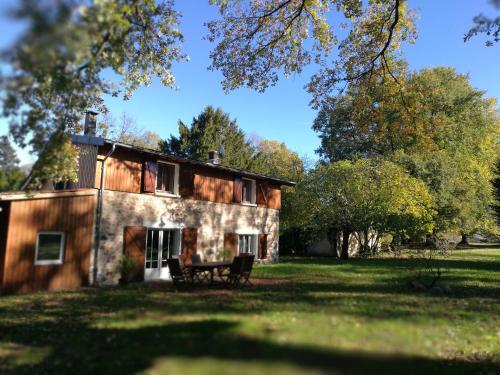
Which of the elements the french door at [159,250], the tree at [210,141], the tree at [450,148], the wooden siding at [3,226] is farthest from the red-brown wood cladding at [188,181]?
the tree at [210,141]

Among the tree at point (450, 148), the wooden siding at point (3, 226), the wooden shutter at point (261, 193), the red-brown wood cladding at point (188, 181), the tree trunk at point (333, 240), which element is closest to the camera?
the wooden siding at point (3, 226)

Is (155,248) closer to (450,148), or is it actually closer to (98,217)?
(98,217)

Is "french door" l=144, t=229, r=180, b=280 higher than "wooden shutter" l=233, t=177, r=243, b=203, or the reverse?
"wooden shutter" l=233, t=177, r=243, b=203

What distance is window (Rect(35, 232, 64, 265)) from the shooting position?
12.9 m

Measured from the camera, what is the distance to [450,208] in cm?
3103

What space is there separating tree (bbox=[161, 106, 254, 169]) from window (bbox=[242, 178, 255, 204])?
1763cm

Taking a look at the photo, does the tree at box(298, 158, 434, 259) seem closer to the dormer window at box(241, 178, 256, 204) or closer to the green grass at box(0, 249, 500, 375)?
the dormer window at box(241, 178, 256, 204)

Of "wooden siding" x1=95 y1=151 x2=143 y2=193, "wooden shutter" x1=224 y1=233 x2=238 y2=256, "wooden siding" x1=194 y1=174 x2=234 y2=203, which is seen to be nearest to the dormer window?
"wooden siding" x1=194 y1=174 x2=234 y2=203

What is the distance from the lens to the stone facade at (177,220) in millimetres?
14805

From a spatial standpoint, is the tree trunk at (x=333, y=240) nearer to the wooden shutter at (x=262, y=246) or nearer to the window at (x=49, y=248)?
the wooden shutter at (x=262, y=246)

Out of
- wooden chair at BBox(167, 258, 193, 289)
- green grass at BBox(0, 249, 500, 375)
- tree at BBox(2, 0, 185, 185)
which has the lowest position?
green grass at BBox(0, 249, 500, 375)

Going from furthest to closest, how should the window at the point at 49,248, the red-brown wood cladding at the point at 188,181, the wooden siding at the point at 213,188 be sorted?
the wooden siding at the point at 213,188
the red-brown wood cladding at the point at 188,181
the window at the point at 49,248

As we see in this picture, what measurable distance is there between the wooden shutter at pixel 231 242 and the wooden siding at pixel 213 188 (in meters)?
1.69

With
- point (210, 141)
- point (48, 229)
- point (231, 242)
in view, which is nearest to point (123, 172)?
point (48, 229)
